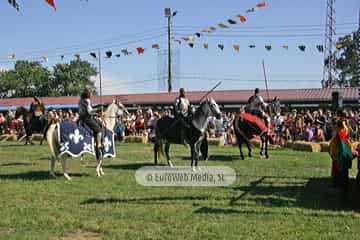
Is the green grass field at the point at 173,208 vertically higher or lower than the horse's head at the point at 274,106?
lower

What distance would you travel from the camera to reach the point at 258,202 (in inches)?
341

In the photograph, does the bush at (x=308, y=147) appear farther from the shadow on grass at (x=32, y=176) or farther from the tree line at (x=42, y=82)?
the tree line at (x=42, y=82)

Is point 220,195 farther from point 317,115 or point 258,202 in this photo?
point 317,115

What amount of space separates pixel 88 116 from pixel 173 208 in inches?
188

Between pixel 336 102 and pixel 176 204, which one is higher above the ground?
pixel 336 102

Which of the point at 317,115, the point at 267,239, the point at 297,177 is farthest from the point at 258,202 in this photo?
the point at 317,115

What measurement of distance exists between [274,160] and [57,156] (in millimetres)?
7513

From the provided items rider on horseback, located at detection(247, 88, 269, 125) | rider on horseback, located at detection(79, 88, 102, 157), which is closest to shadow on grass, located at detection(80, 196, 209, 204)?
rider on horseback, located at detection(79, 88, 102, 157)

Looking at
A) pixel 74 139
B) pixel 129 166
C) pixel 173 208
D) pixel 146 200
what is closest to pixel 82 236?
pixel 173 208

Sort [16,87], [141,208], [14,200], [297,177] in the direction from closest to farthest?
1. [141,208]
2. [14,200]
3. [297,177]
4. [16,87]

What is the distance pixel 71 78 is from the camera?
3442 inches

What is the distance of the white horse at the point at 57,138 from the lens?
11.6m

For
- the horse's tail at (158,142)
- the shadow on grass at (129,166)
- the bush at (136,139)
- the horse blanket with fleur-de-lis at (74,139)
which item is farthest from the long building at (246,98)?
the horse blanket with fleur-de-lis at (74,139)

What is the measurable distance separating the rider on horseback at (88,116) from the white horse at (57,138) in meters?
0.45
